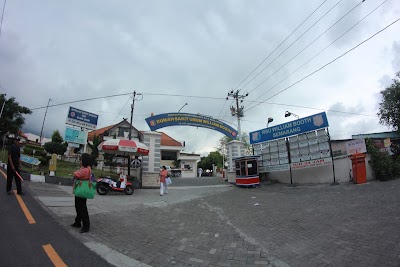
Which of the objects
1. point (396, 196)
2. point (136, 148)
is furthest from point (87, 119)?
point (396, 196)

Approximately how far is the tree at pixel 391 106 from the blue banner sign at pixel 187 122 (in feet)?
65.5

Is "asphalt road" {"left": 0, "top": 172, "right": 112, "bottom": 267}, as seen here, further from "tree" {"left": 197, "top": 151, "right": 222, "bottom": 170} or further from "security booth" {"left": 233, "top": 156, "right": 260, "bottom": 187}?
"tree" {"left": 197, "top": 151, "right": 222, "bottom": 170}

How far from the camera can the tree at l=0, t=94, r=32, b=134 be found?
3797 cm

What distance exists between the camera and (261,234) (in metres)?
5.12

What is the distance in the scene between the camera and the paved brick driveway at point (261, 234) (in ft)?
12.5

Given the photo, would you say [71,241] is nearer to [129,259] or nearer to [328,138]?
[129,259]

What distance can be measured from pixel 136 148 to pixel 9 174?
18.3 feet

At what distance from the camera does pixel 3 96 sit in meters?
38.1

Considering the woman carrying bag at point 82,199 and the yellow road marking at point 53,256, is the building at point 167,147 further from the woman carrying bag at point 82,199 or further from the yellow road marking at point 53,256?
the yellow road marking at point 53,256

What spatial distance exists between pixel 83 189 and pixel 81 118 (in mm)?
12652

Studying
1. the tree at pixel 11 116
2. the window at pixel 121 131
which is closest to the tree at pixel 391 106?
the window at pixel 121 131

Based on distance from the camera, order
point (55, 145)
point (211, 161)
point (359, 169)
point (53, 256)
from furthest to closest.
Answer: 1. point (211, 161)
2. point (55, 145)
3. point (359, 169)
4. point (53, 256)

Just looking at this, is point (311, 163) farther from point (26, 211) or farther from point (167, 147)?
point (167, 147)

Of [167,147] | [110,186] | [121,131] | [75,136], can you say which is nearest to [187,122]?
[75,136]
